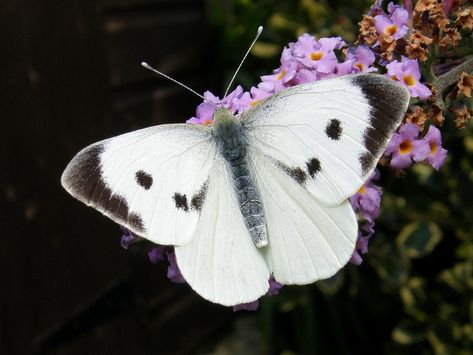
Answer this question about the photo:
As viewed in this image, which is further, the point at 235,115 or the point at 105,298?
the point at 105,298

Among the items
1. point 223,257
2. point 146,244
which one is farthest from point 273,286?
point 146,244

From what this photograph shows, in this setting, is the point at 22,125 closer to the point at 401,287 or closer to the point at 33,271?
the point at 33,271

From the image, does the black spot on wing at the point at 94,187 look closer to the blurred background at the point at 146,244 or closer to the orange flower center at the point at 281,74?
the orange flower center at the point at 281,74

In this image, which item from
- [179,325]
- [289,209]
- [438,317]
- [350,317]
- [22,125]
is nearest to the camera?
[289,209]

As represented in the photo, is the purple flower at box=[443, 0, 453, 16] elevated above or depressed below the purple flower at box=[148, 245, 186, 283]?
above

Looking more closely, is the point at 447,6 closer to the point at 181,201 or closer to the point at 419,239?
the point at 181,201

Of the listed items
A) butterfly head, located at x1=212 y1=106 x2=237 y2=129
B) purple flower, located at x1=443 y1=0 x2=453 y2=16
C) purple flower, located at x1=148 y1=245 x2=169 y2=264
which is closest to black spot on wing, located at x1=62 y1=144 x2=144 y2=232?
purple flower, located at x1=148 y1=245 x2=169 y2=264

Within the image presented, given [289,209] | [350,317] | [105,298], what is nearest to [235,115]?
[289,209]

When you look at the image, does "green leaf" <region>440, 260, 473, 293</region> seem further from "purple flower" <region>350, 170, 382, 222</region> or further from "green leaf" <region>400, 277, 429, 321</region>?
"purple flower" <region>350, 170, 382, 222</region>

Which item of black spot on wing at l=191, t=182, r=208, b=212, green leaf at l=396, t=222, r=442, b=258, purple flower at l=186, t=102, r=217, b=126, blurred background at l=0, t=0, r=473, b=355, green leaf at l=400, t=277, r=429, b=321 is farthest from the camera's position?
green leaf at l=400, t=277, r=429, b=321

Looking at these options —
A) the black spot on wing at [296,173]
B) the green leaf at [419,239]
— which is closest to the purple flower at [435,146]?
the black spot on wing at [296,173]
